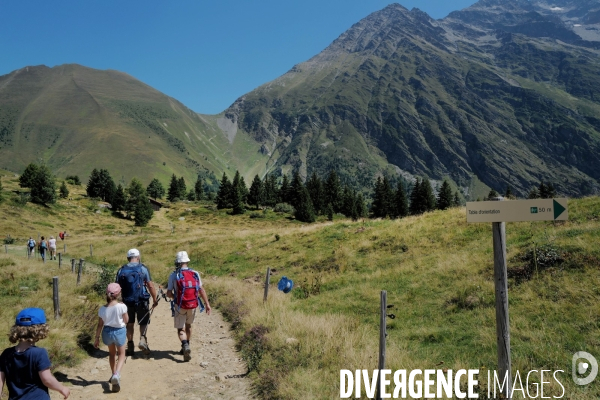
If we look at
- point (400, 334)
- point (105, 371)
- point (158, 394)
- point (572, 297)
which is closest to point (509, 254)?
point (572, 297)

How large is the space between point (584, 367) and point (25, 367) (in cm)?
863

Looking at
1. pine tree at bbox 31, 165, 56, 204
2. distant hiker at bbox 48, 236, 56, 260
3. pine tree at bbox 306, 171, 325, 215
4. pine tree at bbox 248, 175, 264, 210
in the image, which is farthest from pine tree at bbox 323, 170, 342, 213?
distant hiker at bbox 48, 236, 56, 260

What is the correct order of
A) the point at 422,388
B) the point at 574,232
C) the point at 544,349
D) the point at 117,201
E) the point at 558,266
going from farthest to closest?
the point at 117,201 → the point at 574,232 → the point at 558,266 → the point at 544,349 → the point at 422,388

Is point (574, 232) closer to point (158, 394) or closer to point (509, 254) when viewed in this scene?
point (509, 254)

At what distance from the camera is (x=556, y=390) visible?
5.44m

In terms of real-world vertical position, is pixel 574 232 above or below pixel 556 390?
above

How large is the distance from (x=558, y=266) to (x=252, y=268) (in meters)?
16.1

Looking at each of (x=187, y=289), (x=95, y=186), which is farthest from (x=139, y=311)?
(x=95, y=186)

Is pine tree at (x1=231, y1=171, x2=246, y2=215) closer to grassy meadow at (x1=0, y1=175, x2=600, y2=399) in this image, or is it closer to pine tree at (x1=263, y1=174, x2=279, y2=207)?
pine tree at (x1=263, y1=174, x2=279, y2=207)

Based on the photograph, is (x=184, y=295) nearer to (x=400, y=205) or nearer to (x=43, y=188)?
(x=400, y=205)

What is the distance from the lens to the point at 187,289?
28.6ft

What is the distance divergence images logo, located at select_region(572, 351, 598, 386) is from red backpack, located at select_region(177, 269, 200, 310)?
8.09 metres

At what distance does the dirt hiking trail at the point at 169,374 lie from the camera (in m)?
6.87

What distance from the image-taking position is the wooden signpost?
454 cm
